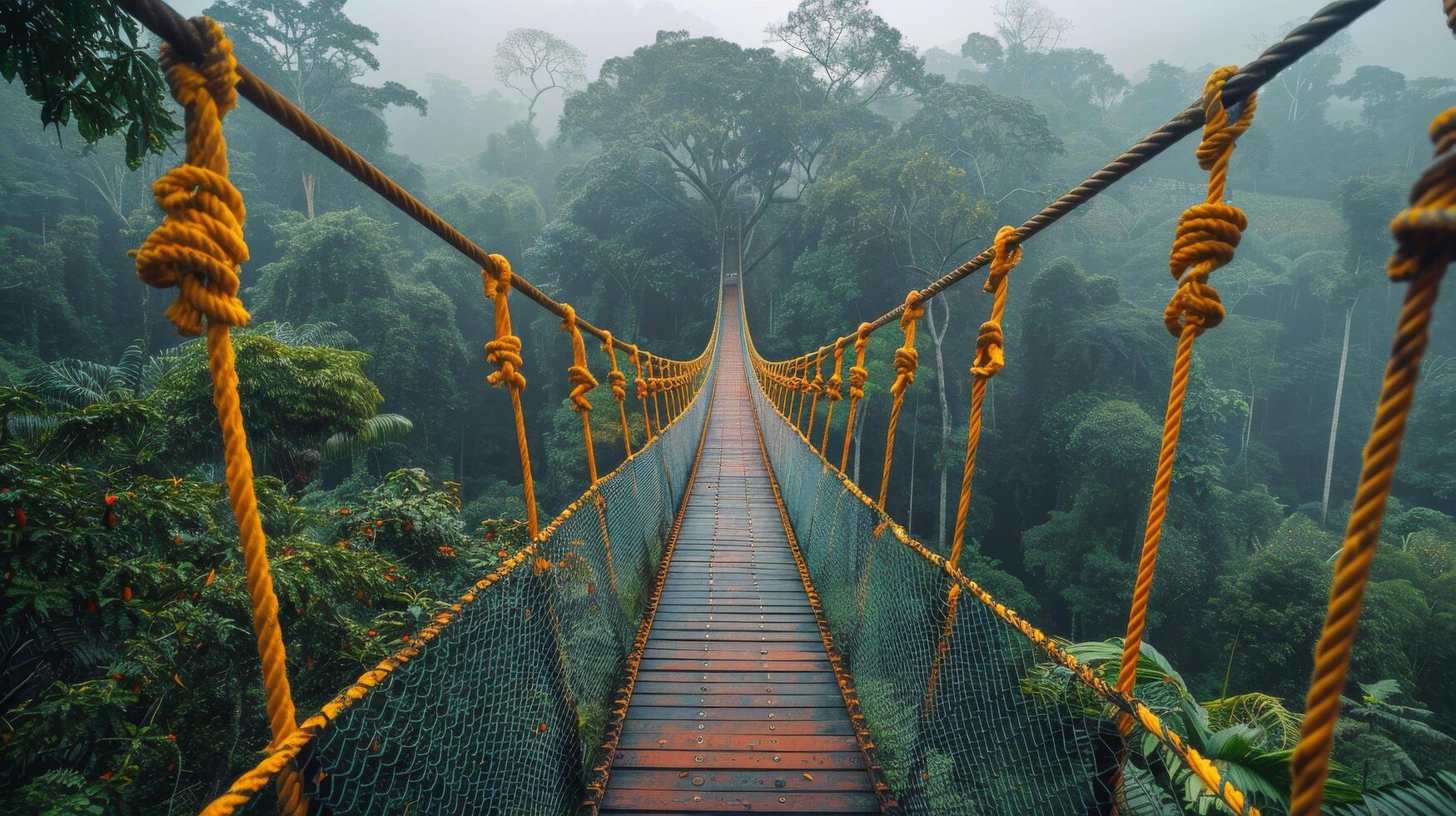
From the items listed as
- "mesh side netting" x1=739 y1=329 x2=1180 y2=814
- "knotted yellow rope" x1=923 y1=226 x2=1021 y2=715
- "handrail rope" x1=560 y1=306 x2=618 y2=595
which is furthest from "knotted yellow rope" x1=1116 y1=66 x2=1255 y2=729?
"handrail rope" x1=560 y1=306 x2=618 y2=595

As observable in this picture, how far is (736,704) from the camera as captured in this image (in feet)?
6.02

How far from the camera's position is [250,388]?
3801 mm

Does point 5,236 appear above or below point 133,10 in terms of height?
above

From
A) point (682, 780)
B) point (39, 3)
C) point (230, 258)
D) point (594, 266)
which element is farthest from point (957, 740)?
point (594, 266)

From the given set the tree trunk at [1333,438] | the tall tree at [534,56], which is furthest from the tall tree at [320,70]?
the tree trunk at [1333,438]

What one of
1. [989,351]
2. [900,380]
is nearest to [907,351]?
[900,380]

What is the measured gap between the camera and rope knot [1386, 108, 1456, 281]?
0.33 meters

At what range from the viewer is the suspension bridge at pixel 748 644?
0.57 metres

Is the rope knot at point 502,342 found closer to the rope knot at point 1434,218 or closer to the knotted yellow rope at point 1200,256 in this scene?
the knotted yellow rope at point 1200,256

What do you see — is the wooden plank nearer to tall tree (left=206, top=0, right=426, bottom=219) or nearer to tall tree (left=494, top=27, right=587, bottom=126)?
tall tree (left=206, top=0, right=426, bottom=219)

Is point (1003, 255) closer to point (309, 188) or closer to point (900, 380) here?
point (900, 380)

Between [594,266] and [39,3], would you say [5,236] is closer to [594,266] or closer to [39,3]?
[594,266]

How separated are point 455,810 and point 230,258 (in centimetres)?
87

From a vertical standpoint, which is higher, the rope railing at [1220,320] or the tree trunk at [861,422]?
the rope railing at [1220,320]
